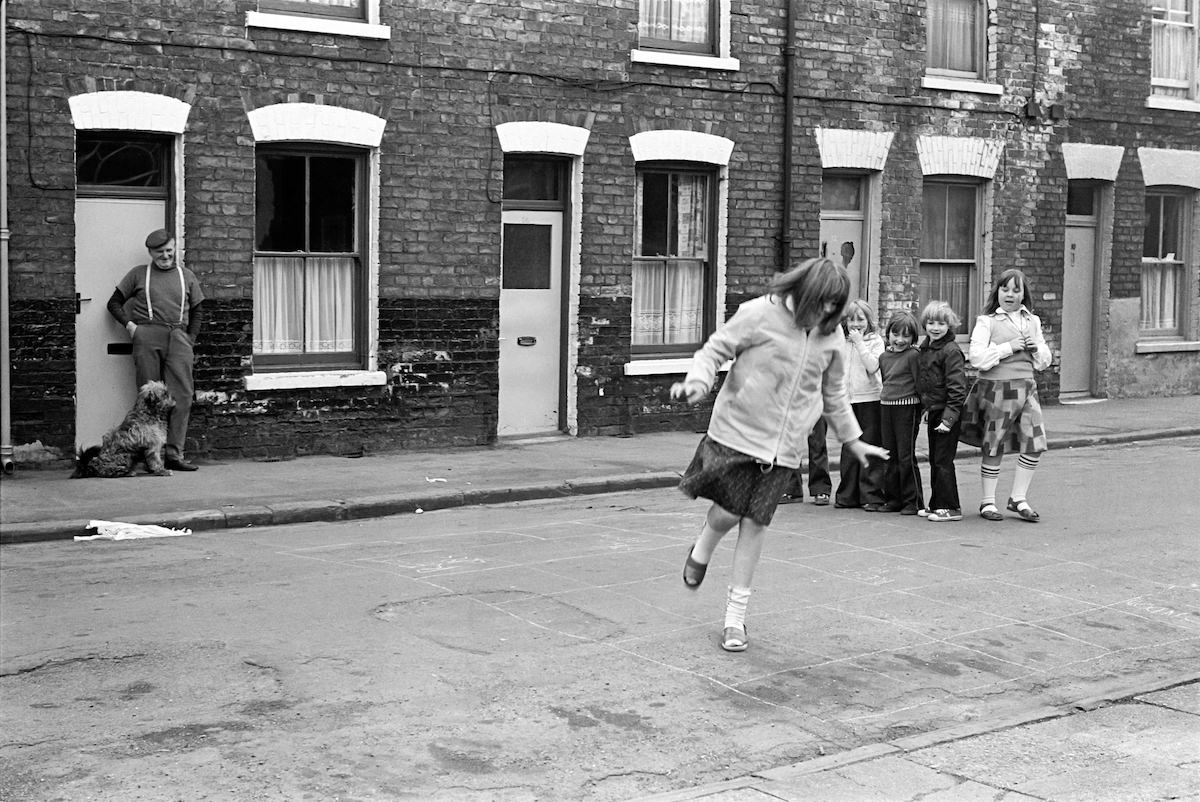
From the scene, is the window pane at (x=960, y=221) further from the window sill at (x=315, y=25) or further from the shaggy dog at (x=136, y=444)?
the shaggy dog at (x=136, y=444)

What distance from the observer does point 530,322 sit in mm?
16375

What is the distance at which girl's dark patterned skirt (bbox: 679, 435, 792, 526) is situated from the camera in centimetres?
754

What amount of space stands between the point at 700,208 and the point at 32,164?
7.15 m

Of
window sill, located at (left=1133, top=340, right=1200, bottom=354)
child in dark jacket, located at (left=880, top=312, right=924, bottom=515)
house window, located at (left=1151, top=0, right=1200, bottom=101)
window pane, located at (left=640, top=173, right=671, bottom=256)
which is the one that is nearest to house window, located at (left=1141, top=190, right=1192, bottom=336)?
window sill, located at (left=1133, top=340, right=1200, bottom=354)

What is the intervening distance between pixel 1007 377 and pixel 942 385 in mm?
499

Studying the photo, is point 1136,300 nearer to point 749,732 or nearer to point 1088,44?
point 1088,44

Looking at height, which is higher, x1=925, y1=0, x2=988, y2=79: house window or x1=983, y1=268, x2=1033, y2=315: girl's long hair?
x1=925, y1=0, x2=988, y2=79: house window

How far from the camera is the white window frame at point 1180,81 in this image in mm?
21422

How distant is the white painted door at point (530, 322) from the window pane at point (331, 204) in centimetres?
172

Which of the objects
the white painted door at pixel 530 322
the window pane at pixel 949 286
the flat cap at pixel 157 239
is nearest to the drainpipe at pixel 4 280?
the flat cap at pixel 157 239

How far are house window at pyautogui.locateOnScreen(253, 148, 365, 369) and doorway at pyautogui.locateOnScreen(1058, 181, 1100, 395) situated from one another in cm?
1010

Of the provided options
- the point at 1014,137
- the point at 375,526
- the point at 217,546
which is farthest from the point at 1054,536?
the point at 1014,137

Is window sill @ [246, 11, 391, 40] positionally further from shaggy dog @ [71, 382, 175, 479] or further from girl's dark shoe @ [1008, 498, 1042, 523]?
girl's dark shoe @ [1008, 498, 1042, 523]

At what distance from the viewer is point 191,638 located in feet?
25.2
